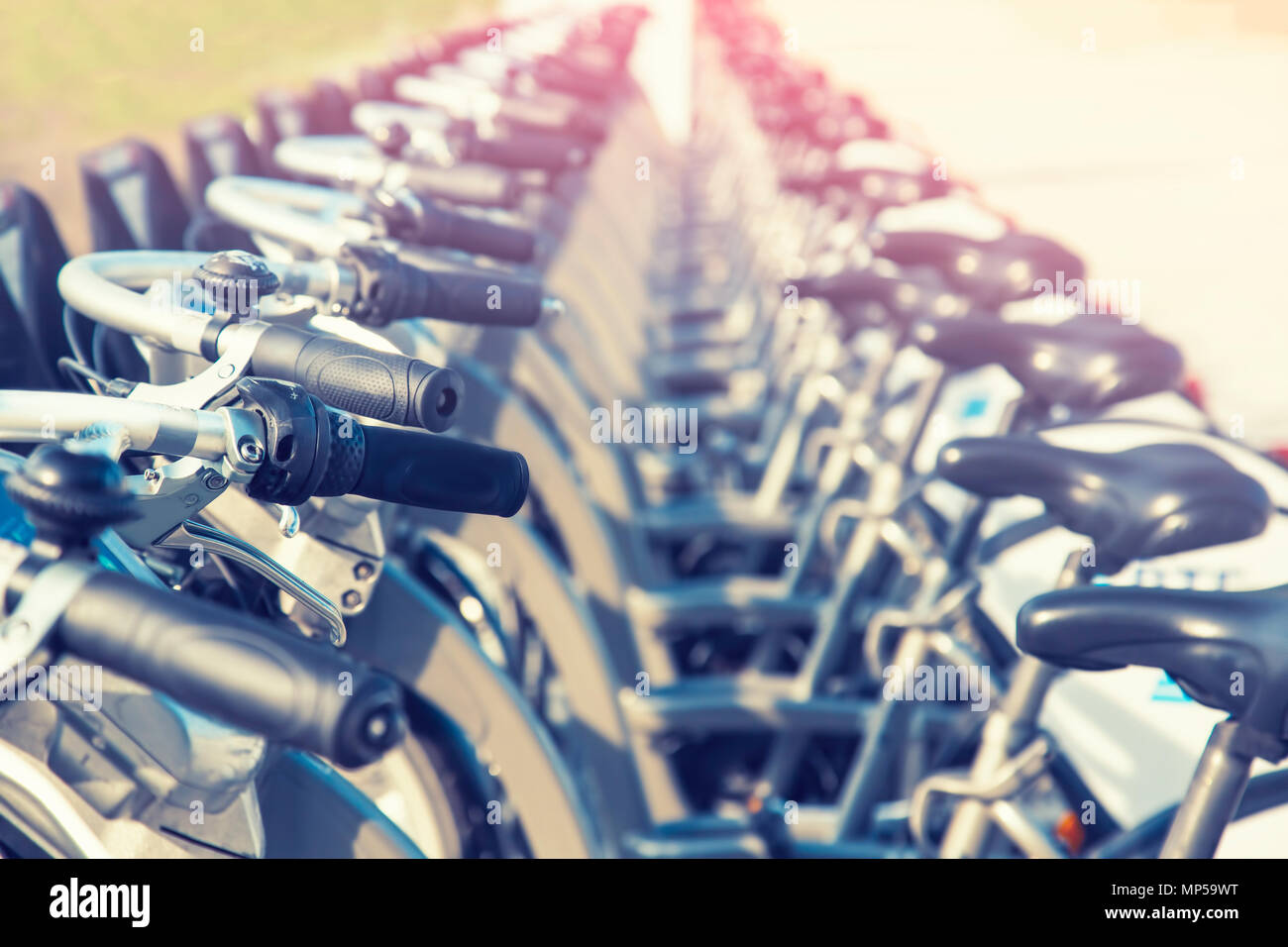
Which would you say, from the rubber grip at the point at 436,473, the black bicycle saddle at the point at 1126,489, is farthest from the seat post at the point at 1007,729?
the rubber grip at the point at 436,473

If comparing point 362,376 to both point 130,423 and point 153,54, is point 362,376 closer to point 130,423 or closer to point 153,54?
point 130,423

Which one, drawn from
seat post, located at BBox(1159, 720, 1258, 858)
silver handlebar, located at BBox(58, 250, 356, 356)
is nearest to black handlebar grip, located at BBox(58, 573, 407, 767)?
silver handlebar, located at BBox(58, 250, 356, 356)

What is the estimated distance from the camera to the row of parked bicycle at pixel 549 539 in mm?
835

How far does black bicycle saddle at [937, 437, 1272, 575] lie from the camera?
4.10 feet

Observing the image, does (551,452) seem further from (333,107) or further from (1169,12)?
(1169,12)

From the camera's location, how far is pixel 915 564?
7.82 ft

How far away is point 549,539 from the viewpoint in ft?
8.09

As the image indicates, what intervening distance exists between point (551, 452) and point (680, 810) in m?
0.76

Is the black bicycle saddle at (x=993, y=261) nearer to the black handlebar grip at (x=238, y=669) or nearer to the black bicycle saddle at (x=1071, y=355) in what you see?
the black bicycle saddle at (x=1071, y=355)

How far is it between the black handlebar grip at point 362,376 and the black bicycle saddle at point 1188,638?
1.84 ft

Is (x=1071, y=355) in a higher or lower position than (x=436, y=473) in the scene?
lower

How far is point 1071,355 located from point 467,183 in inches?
35.4

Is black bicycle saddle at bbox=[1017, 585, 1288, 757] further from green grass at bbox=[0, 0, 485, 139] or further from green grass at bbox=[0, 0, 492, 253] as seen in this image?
green grass at bbox=[0, 0, 485, 139]
